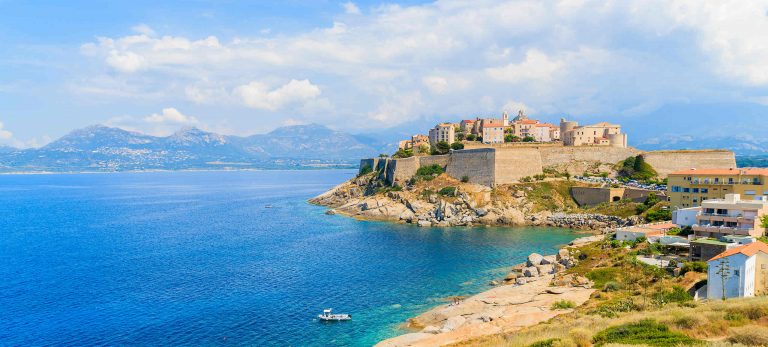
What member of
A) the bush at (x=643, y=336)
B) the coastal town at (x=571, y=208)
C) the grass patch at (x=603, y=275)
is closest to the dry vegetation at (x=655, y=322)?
the bush at (x=643, y=336)

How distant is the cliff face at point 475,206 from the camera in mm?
59125

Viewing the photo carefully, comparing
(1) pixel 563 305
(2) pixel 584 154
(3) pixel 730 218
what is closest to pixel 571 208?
(2) pixel 584 154

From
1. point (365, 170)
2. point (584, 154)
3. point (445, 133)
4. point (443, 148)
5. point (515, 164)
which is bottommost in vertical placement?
point (365, 170)

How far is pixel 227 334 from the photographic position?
25.4 meters

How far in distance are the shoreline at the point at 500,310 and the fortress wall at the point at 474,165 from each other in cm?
3385

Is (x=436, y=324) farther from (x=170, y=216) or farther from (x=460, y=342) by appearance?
(x=170, y=216)

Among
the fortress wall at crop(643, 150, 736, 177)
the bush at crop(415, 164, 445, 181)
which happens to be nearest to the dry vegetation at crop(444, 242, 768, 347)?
the bush at crop(415, 164, 445, 181)

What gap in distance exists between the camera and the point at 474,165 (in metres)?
69.8

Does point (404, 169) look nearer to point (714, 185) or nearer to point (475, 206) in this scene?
point (475, 206)

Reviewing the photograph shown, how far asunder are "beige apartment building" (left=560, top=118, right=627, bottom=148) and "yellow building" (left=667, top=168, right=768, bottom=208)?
30.7m

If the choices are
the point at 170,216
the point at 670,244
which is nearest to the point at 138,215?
the point at 170,216

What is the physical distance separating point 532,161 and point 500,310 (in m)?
47.6

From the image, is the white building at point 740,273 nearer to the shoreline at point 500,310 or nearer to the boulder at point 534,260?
the shoreline at point 500,310

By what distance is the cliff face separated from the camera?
5912 centimetres
